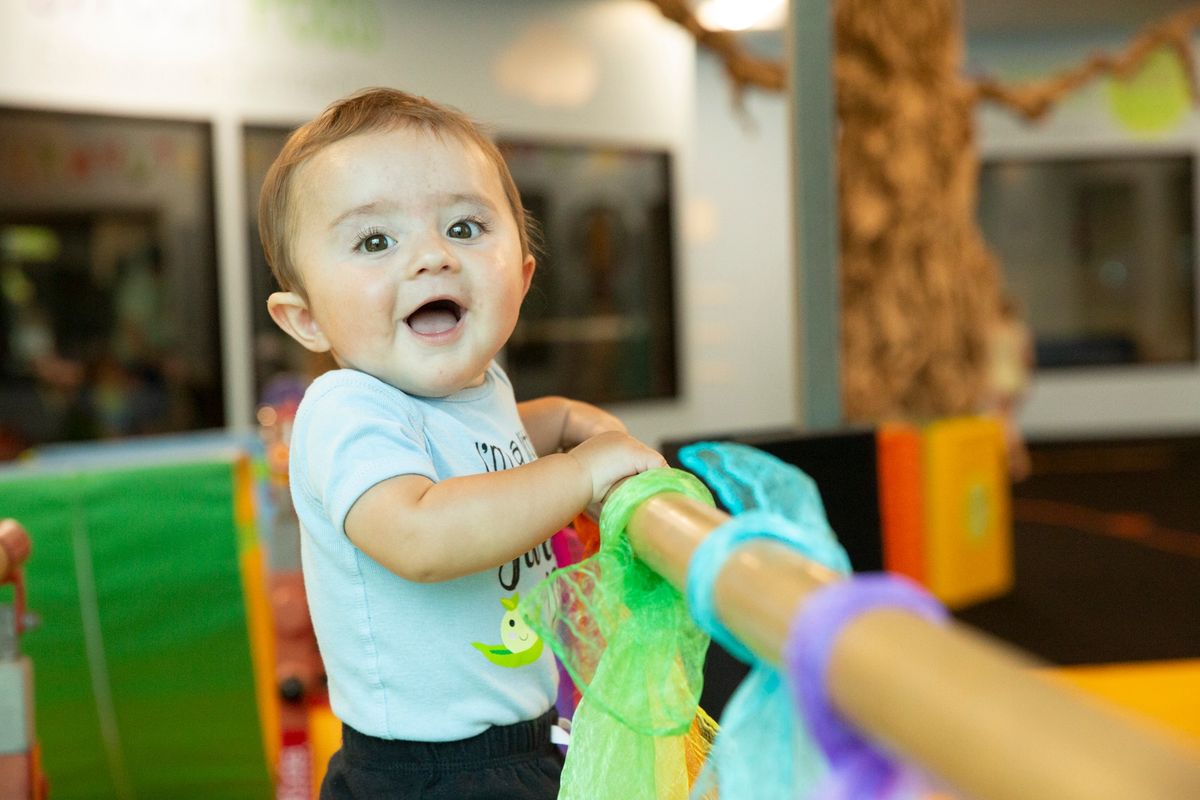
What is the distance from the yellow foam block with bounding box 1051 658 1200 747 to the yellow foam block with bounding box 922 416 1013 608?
1.51 m

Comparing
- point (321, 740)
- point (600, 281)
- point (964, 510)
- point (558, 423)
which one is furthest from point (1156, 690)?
point (600, 281)

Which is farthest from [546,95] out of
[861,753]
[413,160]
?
[861,753]

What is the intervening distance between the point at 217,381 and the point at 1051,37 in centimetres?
733

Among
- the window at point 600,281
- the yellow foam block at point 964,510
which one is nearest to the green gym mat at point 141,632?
the yellow foam block at point 964,510

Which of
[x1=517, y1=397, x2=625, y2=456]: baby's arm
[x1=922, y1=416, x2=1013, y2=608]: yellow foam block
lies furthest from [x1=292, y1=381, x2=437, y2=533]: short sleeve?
[x1=922, y1=416, x2=1013, y2=608]: yellow foam block

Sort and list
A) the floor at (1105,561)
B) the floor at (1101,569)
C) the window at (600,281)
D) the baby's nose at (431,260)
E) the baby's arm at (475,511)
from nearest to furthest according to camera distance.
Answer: the baby's arm at (475,511) < the baby's nose at (431,260) < the floor at (1101,569) < the floor at (1105,561) < the window at (600,281)

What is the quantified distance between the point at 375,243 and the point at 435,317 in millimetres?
70

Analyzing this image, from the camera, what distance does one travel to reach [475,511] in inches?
31.1

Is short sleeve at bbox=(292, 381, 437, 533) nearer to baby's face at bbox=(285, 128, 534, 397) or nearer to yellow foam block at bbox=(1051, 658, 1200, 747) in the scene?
baby's face at bbox=(285, 128, 534, 397)

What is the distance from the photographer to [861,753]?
0.40 meters

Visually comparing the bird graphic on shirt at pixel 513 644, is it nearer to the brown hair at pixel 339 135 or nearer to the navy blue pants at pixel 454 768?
the navy blue pants at pixel 454 768

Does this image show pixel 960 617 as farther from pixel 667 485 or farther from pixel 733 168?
pixel 667 485

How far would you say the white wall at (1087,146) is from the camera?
31.3 feet

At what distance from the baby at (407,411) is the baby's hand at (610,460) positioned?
0.11 ft
